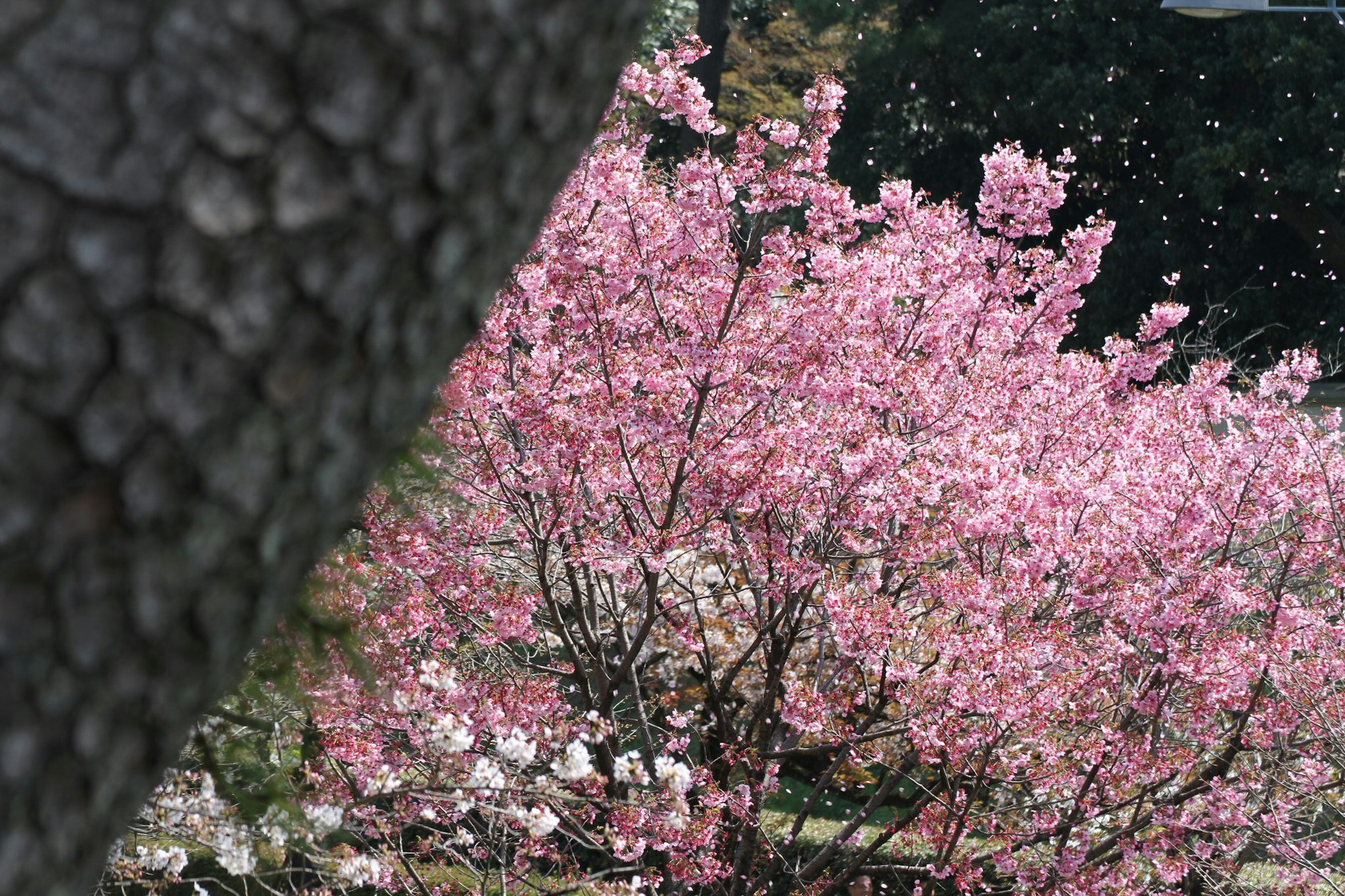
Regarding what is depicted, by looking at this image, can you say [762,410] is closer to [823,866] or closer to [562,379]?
[562,379]

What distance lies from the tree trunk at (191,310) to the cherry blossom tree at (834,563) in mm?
3446

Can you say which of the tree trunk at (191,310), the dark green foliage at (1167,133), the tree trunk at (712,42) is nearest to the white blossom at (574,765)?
the tree trunk at (191,310)

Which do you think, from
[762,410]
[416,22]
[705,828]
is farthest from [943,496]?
[416,22]

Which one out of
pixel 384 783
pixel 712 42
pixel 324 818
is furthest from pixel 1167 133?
pixel 324 818

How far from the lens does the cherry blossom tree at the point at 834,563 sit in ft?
16.3

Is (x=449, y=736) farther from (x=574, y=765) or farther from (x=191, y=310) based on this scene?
(x=191, y=310)

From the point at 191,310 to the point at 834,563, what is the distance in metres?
5.20

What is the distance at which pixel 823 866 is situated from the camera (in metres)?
6.18

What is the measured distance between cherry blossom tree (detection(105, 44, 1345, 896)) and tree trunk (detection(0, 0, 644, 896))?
3.45m

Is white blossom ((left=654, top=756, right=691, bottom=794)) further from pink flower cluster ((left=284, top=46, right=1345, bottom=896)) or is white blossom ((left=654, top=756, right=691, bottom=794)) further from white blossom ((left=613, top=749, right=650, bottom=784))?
pink flower cluster ((left=284, top=46, right=1345, bottom=896))

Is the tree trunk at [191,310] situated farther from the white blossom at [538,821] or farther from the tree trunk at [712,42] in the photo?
the tree trunk at [712,42]

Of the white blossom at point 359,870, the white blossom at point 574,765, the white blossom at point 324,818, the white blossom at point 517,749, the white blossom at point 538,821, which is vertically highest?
the white blossom at point 574,765

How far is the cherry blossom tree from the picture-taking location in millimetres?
4980

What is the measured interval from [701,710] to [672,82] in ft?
15.5
